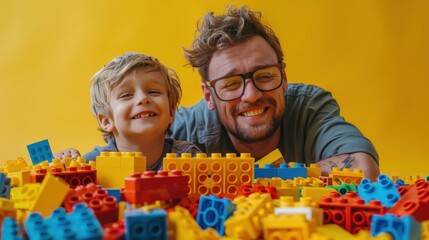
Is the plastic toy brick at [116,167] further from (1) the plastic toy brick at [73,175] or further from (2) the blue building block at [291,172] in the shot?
(2) the blue building block at [291,172]

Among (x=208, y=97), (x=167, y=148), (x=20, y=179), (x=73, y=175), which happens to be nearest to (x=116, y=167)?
(x=73, y=175)

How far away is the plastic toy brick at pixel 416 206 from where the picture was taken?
0.69m

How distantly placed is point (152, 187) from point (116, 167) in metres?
0.29

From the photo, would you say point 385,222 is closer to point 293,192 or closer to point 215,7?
point 293,192

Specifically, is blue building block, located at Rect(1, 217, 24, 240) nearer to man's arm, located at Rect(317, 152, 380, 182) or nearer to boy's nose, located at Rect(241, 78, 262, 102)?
man's arm, located at Rect(317, 152, 380, 182)

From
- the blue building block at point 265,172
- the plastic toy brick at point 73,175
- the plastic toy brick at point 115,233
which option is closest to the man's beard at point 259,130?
the blue building block at point 265,172

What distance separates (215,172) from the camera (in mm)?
960

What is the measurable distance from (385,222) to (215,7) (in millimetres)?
2725

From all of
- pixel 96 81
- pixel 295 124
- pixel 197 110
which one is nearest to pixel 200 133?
pixel 197 110

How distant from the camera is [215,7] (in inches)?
124

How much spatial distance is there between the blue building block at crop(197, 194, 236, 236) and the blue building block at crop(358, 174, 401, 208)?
0.29m

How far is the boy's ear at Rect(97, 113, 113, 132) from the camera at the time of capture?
1.65 m

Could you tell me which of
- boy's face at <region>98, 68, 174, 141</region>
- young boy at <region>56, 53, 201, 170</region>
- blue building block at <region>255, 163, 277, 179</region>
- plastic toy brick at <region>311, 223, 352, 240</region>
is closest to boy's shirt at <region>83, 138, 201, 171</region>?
young boy at <region>56, 53, 201, 170</region>

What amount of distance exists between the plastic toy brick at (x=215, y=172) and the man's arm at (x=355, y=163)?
71 cm
